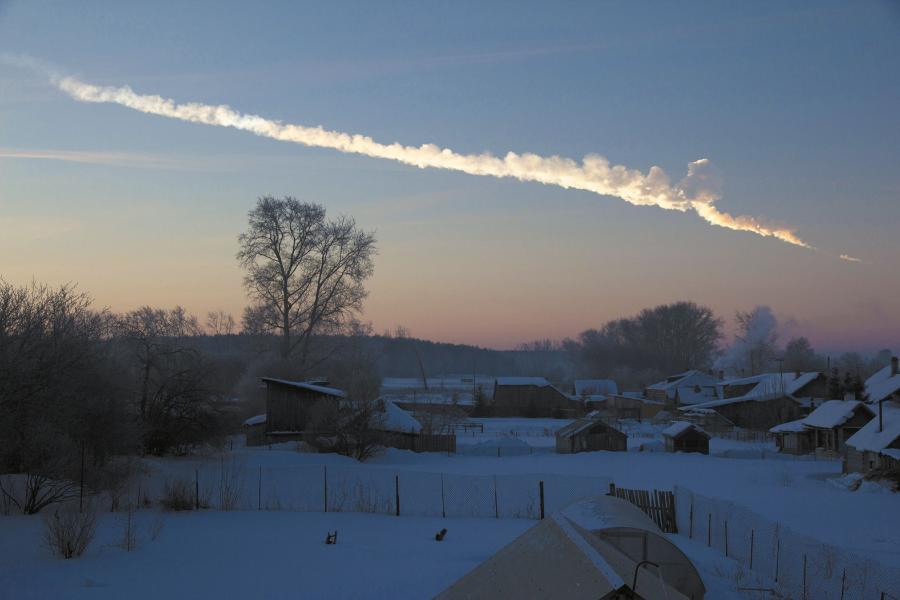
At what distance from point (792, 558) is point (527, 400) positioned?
69.5 m

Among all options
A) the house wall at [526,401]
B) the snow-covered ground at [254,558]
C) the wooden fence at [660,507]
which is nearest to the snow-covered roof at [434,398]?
the house wall at [526,401]

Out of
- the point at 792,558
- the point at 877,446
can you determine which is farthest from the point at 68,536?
the point at 877,446

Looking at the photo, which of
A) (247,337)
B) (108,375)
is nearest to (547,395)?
(247,337)

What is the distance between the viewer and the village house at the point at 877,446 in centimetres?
3216

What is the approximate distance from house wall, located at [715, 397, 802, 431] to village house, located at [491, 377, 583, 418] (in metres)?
21.1

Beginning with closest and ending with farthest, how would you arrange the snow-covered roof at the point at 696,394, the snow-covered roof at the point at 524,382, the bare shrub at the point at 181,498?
the bare shrub at the point at 181,498, the snow-covered roof at the point at 696,394, the snow-covered roof at the point at 524,382

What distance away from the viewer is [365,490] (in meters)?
25.0

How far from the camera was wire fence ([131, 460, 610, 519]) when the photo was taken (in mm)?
22016

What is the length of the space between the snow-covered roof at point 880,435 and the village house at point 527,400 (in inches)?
1851

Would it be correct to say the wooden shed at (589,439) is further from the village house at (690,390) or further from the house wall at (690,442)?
the village house at (690,390)

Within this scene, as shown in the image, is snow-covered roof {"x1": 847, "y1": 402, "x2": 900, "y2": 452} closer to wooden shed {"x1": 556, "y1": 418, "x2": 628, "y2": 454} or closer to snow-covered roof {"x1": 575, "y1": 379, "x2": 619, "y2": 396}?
wooden shed {"x1": 556, "y1": 418, "x2": 628, "y2": 454}

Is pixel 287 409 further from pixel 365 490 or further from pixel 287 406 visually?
pixel 365 490

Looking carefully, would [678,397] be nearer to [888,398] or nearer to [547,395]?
[547,395]

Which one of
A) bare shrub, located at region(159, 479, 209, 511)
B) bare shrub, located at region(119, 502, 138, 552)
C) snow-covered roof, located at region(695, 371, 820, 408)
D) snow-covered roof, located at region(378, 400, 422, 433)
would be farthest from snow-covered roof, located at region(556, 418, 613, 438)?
bare shrub, located at region(119, 502, 138, 552)
